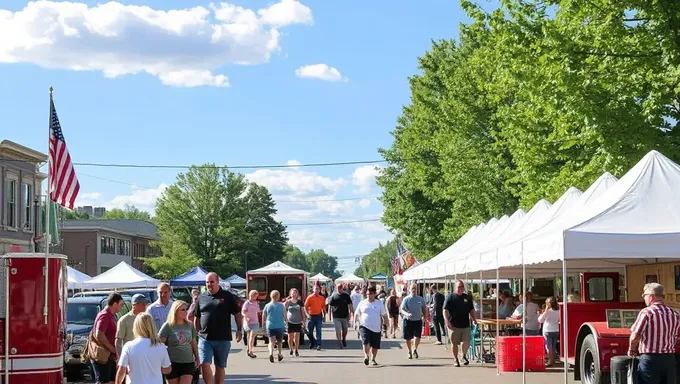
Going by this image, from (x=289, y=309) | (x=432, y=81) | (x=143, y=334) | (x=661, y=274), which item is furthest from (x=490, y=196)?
(x=143, y=334)

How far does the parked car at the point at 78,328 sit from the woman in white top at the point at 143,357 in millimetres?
8572

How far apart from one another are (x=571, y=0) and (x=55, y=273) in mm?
12535

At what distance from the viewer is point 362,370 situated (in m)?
19.8

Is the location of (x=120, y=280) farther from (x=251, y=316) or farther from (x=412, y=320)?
(x=412, y=320)

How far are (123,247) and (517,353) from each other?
7902 centimetres

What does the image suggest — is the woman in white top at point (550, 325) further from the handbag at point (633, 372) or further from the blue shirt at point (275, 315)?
the handbag at point (633, 372)

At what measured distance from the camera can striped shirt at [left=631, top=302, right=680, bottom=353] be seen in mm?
10680

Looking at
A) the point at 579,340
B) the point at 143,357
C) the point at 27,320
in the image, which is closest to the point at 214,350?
the point at 27,320

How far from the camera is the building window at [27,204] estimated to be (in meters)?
48.7

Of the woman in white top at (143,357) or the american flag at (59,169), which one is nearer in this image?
the woman in white top at (143,357)

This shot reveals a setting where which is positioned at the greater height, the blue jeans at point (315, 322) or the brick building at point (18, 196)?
the brick building at point (18, 196)

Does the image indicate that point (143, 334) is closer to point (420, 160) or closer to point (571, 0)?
point (571, 0)

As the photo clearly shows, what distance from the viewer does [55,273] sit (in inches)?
495

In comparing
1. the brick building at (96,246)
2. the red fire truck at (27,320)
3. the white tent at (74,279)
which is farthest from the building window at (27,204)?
the red fire truck at (27,320)
